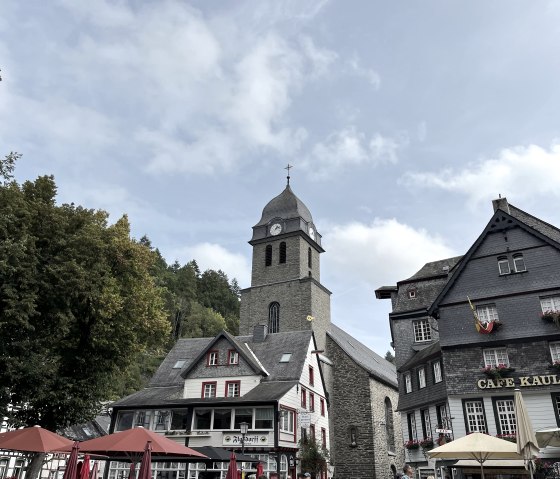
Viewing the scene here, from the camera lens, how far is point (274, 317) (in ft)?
136

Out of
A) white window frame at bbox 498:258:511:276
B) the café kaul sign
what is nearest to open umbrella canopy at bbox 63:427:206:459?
the café kaul sign

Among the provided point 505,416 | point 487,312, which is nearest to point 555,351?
point 487,312

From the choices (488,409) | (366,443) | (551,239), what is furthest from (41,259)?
(366,443)

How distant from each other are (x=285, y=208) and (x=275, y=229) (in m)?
2.49

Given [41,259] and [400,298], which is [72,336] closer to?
[41,259]

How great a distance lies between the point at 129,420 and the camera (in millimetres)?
31141

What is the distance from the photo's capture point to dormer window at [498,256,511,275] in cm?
2378

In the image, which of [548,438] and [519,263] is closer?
[548,438]

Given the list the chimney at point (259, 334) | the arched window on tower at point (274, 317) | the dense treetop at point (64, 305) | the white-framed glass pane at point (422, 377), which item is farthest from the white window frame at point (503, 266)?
the arched window on tower at point (274, 317)

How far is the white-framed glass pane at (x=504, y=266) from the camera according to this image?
23775 mm

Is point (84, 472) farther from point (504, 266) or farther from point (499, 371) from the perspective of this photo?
point (504, 266)

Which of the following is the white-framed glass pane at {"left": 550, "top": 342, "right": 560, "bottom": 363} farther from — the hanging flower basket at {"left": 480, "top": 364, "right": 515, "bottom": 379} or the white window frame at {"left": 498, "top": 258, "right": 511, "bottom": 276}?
the white window frame at {"left": 498, "top": 258, "right": 511, "bottom": 276}

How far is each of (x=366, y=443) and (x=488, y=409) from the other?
15251 millimetres

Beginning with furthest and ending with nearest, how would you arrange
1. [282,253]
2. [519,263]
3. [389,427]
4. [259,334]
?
[282,253] → [389,427] → [259,334] → [519,263]
